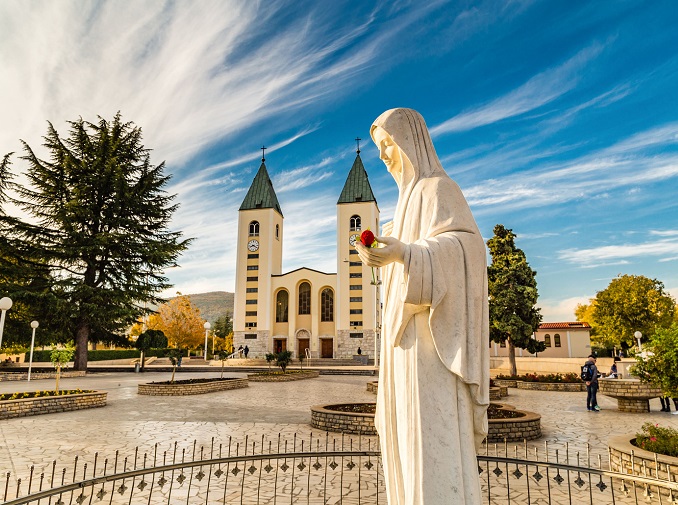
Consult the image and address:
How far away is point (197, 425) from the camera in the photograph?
32.6ft

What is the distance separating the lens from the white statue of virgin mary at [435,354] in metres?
2.01

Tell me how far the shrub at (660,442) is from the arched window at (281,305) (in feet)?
146

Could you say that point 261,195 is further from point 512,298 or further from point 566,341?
point 566,341

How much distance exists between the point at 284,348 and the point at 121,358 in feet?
53.9

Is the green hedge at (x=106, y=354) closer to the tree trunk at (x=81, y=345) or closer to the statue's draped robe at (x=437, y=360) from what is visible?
the tree trunk at (x=81, y=345)

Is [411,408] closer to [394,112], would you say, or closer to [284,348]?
[394,112]

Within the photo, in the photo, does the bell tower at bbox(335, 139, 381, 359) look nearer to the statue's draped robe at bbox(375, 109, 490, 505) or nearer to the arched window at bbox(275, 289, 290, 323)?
the arched window at bbox(275, 289, 290, 323)

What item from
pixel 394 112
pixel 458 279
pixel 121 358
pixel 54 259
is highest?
pixel 54 259

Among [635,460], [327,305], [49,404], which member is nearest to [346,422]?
[635,460]

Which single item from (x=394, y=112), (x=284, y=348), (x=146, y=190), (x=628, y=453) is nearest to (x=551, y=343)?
(x=284, y=348)

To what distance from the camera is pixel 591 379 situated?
12.8 metres

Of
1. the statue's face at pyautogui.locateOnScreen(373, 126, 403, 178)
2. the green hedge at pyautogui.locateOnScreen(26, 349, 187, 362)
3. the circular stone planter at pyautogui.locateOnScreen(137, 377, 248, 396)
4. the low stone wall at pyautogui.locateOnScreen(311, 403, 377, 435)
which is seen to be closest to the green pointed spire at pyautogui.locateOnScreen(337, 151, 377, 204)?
the green hedge at pyautogui.locateOnScreen(26, 349, 187, 362)

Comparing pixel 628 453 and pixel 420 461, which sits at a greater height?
pixel 420 461

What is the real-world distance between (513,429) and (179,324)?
1788 inches
